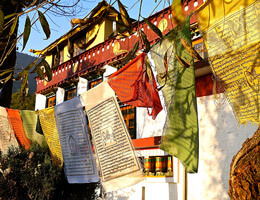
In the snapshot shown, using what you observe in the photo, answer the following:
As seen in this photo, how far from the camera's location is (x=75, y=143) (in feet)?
16.4

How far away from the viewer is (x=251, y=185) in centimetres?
189

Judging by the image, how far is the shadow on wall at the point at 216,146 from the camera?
5273mm

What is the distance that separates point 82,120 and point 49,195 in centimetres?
133

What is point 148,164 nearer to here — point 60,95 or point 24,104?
point 60,95

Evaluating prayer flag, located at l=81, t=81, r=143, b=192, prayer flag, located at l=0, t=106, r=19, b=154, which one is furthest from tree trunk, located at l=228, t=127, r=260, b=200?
prayer flag, located at l=0, t=106, r=19, b=154

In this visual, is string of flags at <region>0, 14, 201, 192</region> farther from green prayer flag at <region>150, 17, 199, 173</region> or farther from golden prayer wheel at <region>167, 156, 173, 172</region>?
golden prayer wheel at <region>167, 156, 173, 172</region>

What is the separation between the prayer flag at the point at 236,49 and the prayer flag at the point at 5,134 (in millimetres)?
4789

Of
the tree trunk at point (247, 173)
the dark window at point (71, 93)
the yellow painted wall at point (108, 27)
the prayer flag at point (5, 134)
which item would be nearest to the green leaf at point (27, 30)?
the tree trunk at point (247, 173)

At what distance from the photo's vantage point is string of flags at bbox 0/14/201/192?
256 cm

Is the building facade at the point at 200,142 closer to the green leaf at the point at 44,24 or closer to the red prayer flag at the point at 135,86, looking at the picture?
the red prayer flag at the point at 135,86

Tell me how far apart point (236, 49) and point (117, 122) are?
2.14 meters

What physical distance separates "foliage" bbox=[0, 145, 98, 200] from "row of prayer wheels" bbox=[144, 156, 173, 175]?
4.70 ft

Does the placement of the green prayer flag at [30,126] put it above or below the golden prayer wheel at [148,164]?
above

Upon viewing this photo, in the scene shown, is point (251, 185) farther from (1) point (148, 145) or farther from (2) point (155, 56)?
(1) point (148, 145)
